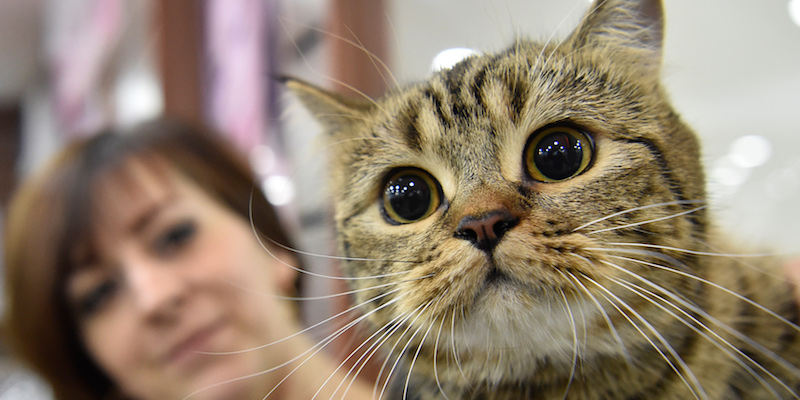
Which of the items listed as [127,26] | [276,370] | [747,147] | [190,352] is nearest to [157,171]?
[190,352]

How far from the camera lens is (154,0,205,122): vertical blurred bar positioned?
1.39m

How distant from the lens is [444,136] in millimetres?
358

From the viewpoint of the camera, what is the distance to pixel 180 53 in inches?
55.9

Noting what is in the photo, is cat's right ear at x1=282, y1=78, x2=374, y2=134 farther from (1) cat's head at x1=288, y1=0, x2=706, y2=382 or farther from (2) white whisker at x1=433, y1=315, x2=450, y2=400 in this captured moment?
(2) white whisker at x1=433, y1=315, x2=450, y2=400

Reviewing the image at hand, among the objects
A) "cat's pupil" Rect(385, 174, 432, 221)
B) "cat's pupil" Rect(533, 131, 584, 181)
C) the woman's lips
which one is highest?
"cat's pupil" Rect(533, 131, 584, 181)

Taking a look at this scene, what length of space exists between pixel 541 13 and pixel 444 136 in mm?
118

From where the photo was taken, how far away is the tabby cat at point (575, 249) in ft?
0.97

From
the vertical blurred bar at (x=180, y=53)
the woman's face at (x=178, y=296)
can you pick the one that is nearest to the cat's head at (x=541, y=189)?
the woman's face at (x=178, y=296)

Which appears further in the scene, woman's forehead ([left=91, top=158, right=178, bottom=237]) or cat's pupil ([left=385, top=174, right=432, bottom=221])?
woman's forehead ([left=91, top=158, right=178, bottom=237])

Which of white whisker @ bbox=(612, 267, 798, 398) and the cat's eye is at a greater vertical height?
the cat's eye

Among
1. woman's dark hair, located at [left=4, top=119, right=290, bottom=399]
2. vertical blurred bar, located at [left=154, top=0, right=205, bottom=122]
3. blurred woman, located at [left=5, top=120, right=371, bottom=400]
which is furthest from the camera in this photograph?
vertical blurred bar, located at [left=154, top=0, right=205, bottom=122]

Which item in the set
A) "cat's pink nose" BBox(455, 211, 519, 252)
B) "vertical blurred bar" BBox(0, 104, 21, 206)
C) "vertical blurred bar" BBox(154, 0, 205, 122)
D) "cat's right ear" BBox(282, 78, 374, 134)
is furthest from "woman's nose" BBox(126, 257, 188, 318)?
"vertical blurred bar" BBox(0, 104, 21, 206)

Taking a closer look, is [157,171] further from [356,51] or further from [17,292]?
[356,51]

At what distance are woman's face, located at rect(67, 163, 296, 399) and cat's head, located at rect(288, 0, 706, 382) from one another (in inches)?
12.5
